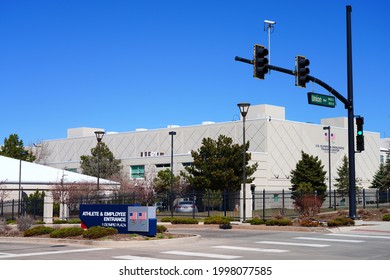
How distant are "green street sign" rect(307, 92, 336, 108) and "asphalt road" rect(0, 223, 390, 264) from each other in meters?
5.82

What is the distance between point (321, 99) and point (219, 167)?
36.3 meters

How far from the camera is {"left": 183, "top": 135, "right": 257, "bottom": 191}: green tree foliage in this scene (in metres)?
61.6

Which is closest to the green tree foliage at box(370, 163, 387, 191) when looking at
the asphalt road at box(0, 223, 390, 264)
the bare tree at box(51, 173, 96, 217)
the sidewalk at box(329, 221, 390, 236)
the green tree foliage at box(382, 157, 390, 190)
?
the green tree foliage at box(382, 157, 390, 190)

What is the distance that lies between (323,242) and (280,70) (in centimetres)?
706

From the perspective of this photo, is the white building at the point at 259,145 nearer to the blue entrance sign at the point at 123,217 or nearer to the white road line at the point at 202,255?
the blue entrance sign at the point at 123,217

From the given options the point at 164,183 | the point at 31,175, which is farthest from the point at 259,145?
the point at 31,175

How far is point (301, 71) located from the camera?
23.8 metres

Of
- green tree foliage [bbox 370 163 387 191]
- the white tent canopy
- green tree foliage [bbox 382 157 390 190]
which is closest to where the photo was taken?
the white tent canopy

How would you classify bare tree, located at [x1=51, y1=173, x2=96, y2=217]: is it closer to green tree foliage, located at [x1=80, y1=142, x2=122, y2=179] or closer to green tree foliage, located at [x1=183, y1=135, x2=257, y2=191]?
green tree foliage, located at [x1=183, y1=135, x2=257, y2=191]

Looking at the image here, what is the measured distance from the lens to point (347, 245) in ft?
66.0

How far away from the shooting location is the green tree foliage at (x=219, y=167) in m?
61.6

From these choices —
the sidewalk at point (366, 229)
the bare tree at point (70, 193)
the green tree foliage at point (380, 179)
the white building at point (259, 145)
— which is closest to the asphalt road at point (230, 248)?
the sidewalk at point (366, 229)

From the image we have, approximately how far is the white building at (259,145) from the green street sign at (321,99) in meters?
49.3

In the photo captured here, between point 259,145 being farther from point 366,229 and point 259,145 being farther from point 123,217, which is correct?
point 123,217
